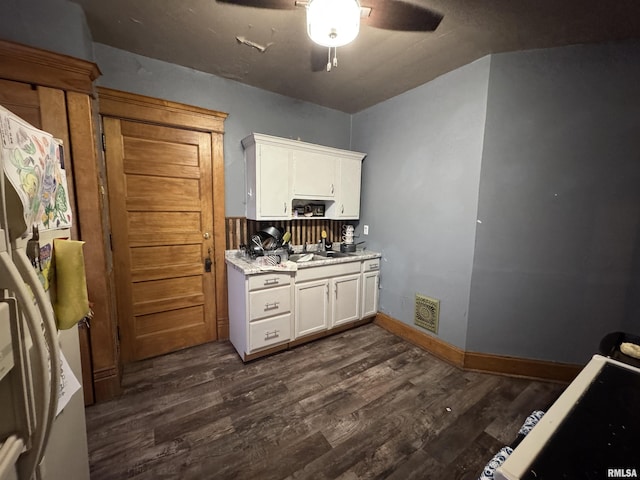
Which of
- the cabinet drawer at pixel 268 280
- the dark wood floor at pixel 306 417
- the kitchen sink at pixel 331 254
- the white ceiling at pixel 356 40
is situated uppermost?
the white ceiling at pixel 356 40

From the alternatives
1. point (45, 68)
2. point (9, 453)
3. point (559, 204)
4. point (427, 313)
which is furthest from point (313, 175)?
point (9, 453)

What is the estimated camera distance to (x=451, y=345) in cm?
231

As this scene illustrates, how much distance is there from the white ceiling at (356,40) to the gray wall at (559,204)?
230mm

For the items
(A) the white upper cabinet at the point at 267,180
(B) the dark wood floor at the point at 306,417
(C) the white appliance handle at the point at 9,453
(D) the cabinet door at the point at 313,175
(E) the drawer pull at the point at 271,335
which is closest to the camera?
(C) the white appliance handle at the point at 9,453

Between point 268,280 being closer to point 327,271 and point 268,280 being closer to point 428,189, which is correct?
point 327,271

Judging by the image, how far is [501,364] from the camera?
7.04ft

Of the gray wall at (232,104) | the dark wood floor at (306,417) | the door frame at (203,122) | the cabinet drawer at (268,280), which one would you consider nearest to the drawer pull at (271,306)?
the cabinet drawer at (268,280)

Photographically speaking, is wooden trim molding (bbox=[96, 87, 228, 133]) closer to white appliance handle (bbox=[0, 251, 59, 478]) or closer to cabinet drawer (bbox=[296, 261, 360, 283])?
cabinet drawer (bbox=[296, 261, 360, 283])

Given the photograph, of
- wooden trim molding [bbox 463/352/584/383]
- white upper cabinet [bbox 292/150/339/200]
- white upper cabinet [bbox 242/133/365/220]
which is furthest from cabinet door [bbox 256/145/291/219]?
wooden trim molding [bbox 463/352/584/383]

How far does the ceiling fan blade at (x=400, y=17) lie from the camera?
146 centimetres

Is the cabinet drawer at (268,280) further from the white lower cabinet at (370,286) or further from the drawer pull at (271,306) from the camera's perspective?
the white lower cabinet at (370,286)

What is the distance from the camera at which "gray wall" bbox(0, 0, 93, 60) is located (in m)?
1.41

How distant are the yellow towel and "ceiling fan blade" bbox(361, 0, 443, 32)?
1819 mm

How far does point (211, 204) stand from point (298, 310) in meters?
1.32
